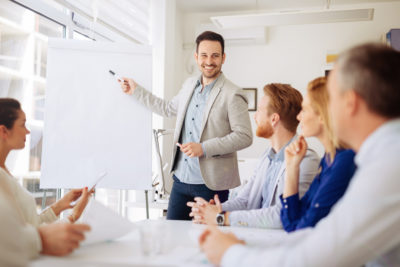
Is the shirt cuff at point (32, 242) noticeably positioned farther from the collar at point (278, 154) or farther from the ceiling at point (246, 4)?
the ceiling at point (246, 4)

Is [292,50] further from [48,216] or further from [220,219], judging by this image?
[48,216]

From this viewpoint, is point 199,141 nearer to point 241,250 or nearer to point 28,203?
point 28,203

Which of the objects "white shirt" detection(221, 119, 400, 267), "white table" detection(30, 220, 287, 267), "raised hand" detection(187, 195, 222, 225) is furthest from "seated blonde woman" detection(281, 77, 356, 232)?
"white shirt" detection(221, 119, 400, 267)

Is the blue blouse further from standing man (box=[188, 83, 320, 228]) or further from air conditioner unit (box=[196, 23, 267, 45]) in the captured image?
air conditioner unit (box=[196, 23, 267, 45])

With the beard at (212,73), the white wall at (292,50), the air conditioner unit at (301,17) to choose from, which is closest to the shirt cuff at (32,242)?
the beard at (212,73)

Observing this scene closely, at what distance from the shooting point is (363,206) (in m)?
0.73

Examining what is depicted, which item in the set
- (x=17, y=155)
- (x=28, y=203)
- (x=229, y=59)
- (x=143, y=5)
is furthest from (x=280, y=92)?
(x=229, y=59)

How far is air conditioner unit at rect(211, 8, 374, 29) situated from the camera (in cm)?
320

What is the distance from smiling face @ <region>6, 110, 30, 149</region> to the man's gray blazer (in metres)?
0.96

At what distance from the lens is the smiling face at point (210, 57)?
2.38 metres

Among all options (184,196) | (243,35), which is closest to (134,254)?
(184,196)

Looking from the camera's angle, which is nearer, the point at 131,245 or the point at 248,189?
the point at 131,245

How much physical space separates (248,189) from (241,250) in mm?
1028

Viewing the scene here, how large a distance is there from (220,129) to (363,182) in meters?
1.62
